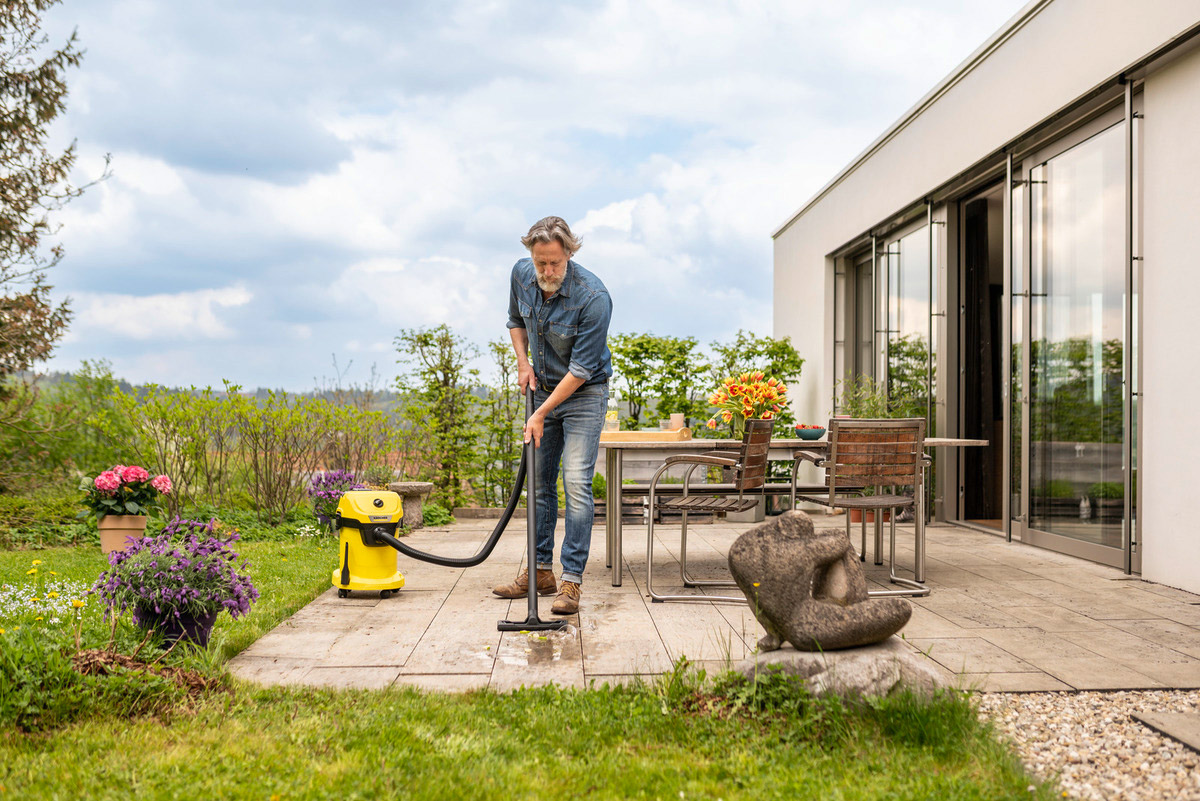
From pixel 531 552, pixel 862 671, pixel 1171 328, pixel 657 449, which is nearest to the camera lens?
pixel 862 671

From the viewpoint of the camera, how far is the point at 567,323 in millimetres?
3787

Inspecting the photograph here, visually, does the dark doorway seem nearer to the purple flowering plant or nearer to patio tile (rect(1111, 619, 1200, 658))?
patio tile (rect(1111, 619, 1200, 658))

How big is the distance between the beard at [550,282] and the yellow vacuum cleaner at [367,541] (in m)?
1.27

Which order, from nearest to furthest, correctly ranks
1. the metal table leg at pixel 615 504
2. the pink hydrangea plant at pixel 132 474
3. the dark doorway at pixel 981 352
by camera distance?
the metal table leg at pixel 615 504 → the pink hydrangea plant at pixel 132 474 → the dark doorway at pixel 981 352

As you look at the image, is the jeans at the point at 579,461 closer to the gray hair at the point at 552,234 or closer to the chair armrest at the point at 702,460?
the chair armrest at the point at 702,460

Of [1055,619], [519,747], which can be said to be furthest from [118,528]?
[1055,619]

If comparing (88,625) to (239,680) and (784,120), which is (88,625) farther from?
(784,120)

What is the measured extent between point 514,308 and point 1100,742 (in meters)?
2.92

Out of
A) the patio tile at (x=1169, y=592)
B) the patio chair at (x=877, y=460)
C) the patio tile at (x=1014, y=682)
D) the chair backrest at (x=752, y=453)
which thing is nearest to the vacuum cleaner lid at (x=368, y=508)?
the chair backrest at (x=752, y=453)

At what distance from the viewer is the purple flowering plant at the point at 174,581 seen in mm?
2750

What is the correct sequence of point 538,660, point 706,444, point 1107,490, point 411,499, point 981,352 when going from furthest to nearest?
point 981,352
point 411,499
point 1107,490
point 706,444
point 538,660

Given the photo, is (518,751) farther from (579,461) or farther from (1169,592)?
(1169,592)

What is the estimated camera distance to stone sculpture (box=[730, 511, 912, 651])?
95.5 inches

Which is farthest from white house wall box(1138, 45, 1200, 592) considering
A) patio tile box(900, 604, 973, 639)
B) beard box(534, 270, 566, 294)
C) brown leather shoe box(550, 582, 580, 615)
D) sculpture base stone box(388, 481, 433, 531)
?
sculpture base stone box(388, 481, 433, 531)
